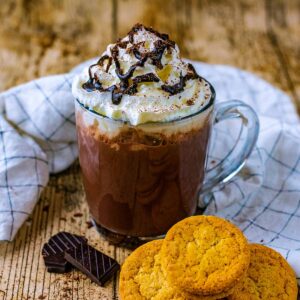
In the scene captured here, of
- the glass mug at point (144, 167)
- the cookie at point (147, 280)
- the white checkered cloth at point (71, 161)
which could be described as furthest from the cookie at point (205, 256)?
the white checkered cloth at point (71, 161)

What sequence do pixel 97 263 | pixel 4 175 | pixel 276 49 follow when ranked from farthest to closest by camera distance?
pixel 276 49, pixel 4 175, pixel 97 263

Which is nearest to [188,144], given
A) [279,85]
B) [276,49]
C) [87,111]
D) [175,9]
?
[87,111]

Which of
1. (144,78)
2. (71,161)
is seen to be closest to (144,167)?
(144,78)

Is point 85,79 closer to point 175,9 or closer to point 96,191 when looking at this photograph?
point 96,191

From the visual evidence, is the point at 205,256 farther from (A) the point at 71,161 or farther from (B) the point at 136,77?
(A) the point at 71,161

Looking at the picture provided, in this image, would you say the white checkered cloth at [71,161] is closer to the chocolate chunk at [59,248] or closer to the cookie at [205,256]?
the chocolate chunk at [59,248]

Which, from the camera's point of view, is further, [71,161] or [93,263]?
[71,161]

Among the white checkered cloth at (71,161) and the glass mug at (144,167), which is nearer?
the glass mug at (144,167)
